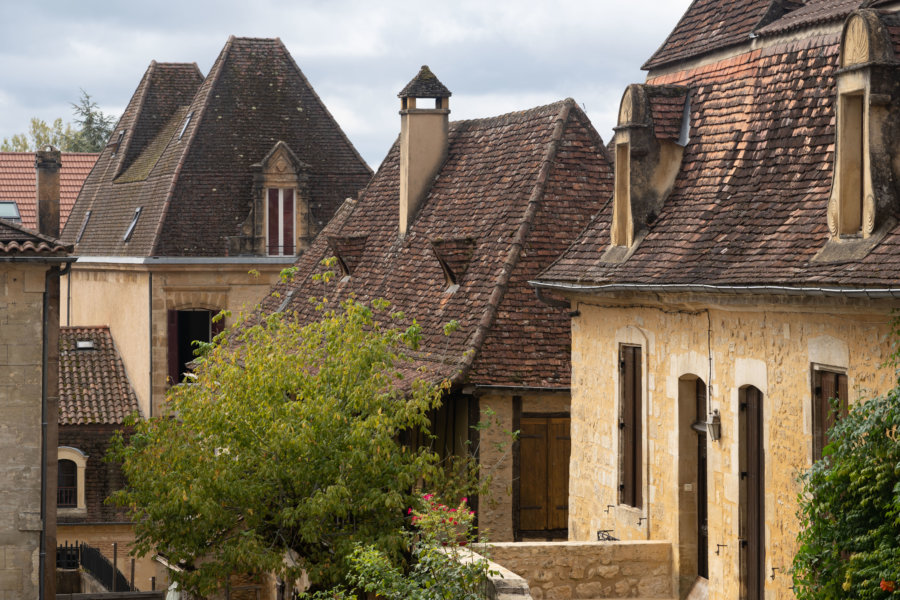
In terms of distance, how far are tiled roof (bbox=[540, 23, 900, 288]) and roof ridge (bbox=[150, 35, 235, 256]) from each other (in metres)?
18.8

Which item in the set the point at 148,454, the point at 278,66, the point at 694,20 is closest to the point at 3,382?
the point at 148,454

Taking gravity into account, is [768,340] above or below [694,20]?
below

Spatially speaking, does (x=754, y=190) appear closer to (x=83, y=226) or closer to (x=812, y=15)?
(x=812, y=15)

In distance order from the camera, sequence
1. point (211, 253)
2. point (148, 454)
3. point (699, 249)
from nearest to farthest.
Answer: point (699, 249)
point (148, 454)
point (211, 253)

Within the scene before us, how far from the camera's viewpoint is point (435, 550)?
1282 centimetres

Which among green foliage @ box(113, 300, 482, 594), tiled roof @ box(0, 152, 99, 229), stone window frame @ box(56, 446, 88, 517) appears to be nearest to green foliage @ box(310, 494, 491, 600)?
green foliage @ box(113, 300, 482, 594)

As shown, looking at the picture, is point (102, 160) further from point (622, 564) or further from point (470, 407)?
point (622, 564)

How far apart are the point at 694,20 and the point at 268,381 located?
694 cm

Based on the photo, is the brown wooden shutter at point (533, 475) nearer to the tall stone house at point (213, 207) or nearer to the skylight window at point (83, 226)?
the tall stone house at point (213, 207)

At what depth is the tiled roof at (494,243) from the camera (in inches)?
744

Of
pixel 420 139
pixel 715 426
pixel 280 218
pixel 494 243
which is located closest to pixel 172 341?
pixel 280 218

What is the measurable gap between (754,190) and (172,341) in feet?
72.3

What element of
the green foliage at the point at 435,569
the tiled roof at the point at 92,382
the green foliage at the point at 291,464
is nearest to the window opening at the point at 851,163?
the green foliage at the point at 435,569

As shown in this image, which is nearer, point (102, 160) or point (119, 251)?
point (119, 251)
